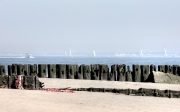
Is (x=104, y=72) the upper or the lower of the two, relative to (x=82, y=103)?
upper

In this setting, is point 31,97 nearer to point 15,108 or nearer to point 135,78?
point 15,108

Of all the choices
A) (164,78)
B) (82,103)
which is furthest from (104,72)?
(82,103)

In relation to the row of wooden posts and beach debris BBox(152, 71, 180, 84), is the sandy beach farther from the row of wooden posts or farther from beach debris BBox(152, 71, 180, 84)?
the row of wooden posts

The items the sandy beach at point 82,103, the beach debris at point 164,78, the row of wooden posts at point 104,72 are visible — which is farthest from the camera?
the row of wooden posts at point 104,72

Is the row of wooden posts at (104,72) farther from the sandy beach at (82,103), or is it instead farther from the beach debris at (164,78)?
the sandy beach at (82,103)

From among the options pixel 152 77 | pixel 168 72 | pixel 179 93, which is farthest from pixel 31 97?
pixel 168 72

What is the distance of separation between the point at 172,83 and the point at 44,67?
7014 mm

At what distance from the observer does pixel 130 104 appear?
9008 millimetres

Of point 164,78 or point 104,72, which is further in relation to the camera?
point 104,72

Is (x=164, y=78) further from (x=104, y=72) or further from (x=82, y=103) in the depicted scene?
(x=82, y=103)

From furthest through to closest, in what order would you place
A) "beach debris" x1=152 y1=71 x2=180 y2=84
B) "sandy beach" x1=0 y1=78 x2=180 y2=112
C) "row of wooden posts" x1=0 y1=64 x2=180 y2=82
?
"row of wooden posts" x1=0 y1=64 x2=180 y2=82
"beach debris" x1=152 y1=71 x2=180 y2=84
"sandy beach" x1=0 y1=78 x2=180 y2=112

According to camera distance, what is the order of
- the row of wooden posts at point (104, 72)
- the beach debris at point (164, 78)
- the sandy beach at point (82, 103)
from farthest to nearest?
the row of wooden posts at point (104, 72) < the beach debris at point (164, 78) < the sandy beach at point (82, 103)

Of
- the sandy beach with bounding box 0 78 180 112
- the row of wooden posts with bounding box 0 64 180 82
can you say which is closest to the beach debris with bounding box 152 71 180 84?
the row of wooden posts with bounding box 0 64 180 82

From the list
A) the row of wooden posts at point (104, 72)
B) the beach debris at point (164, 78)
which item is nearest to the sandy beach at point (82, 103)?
the beach debris at point (164, 78)
